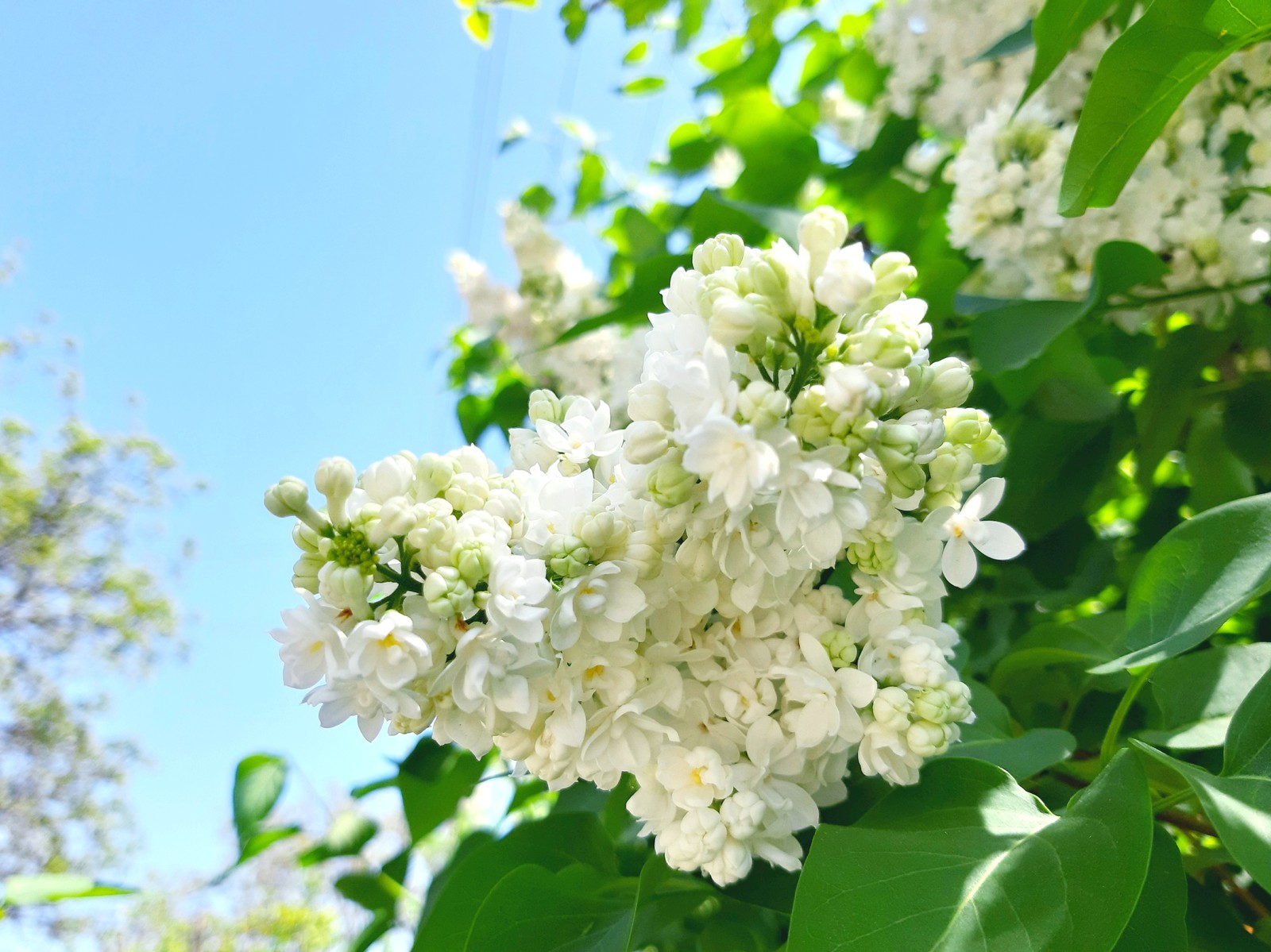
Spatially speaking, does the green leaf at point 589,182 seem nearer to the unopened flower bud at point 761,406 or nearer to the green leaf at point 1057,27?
the green leaf at point 1057,27

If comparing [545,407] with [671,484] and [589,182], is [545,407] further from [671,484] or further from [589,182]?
[589,182]

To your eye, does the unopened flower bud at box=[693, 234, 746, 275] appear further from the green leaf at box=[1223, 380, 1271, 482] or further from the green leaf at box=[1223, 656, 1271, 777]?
the green leaf at box=[1223, 380, 1271, 482]

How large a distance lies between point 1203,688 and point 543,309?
164 centimetres

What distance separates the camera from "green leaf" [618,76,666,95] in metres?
2.11

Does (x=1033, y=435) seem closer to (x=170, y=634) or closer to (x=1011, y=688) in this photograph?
(x=1011, y=688)

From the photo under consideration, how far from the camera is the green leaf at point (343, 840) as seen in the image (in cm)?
143

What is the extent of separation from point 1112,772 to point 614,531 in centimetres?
35

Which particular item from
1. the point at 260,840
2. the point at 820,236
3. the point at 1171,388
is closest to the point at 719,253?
the point at 820,236

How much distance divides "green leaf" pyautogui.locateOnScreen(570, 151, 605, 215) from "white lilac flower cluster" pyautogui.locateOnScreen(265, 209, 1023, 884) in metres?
1.77

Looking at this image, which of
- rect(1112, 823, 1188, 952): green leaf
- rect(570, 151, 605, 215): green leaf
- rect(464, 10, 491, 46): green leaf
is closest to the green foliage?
rect(1112, 823, 1188, 952): green leaf

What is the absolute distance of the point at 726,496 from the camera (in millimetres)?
450

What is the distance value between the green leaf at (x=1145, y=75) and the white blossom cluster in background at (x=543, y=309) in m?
1.11

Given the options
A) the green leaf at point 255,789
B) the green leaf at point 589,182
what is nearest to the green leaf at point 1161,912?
the green leaf at point 255,789

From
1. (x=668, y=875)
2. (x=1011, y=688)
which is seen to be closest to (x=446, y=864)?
(x=668, y=875)
